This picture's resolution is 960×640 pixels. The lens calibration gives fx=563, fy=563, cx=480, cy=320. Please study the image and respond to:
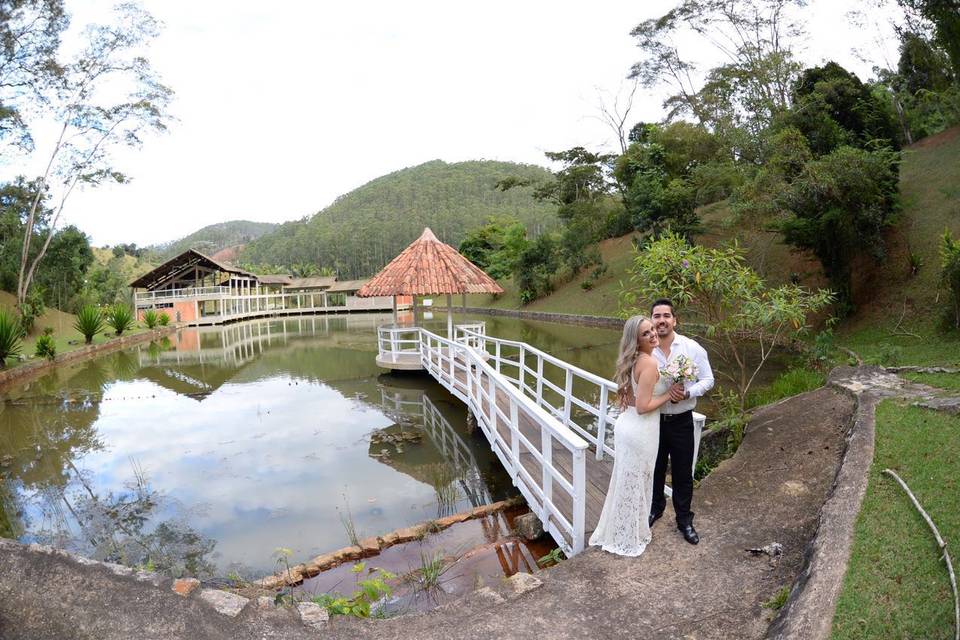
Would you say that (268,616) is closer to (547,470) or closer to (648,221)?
(547,470)

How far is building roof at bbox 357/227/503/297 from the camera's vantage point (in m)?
13.3

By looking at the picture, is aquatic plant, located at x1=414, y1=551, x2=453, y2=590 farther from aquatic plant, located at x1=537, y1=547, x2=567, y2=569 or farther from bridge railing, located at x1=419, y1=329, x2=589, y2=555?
bridge railing, located at x1=419, y1=329, x2=589, y2=555

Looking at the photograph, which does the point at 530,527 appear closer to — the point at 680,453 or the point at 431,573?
the point at 431,573

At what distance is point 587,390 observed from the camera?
38.6ft

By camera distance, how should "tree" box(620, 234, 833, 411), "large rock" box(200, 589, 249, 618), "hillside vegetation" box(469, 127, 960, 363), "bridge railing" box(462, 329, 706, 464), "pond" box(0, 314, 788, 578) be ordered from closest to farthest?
"large rock" box(200, 589, 249, 618) < "bridge railing" box(462, 329, 706, 464) < "pond" box(0, 314, 788, 578) < "tree" box(620, 234, 833, 411) < "hillside vegetation" box(469, 127, 960, 363)

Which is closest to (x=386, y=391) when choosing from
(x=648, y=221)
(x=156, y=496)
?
(x=156, y=496)

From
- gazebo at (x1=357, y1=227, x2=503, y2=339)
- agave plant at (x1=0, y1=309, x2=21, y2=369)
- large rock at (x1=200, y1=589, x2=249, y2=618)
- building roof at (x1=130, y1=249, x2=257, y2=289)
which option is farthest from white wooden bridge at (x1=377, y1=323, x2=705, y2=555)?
building roof at (x1=130, y1=249, x2=257, y2=289)

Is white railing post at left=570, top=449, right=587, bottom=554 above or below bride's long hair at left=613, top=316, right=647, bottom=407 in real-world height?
below

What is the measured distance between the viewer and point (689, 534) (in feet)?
12.1

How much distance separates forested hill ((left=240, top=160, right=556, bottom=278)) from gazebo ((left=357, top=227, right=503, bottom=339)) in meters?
59.2

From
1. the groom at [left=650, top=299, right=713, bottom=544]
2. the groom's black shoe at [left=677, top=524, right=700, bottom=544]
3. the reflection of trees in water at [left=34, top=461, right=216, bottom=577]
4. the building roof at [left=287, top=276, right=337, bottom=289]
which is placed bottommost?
the reflection of trees in water at [left=34, top=461, right=216, bottom=577]

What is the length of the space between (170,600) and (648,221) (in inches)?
1035

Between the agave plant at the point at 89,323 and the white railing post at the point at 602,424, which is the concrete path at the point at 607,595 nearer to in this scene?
the white railing post at the point at 602,424

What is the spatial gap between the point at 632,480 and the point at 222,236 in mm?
158433
